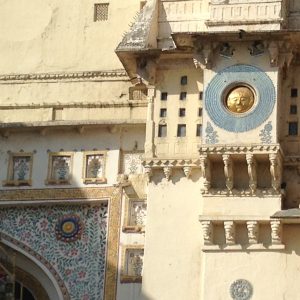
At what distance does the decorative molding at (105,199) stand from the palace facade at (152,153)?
0.01m

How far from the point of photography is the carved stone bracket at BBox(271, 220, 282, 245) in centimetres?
1529

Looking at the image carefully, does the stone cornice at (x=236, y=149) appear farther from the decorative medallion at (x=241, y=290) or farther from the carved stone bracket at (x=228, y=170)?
the decorative medallion at (x=241, y=290)

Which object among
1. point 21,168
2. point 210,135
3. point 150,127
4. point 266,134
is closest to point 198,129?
point 210,135

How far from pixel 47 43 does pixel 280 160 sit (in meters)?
4.50

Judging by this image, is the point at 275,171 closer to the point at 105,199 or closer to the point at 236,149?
the point at 236,149

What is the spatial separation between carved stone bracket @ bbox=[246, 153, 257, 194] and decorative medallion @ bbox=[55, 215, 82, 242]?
2.70 metres

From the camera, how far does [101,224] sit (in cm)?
1683

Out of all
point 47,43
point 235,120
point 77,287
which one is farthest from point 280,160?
point 47,43

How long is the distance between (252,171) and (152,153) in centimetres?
142

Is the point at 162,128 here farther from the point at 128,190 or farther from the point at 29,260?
the point at 29,260

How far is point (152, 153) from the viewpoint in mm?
16109

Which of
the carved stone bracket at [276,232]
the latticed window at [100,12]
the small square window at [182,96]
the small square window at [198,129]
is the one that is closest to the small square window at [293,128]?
the small square window at [198,129]

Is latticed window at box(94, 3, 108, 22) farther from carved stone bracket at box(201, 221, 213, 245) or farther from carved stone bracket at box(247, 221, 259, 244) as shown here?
carved stone bracket at box(247, 221, 259, 244)

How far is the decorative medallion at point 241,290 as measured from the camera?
15234 millimetres
